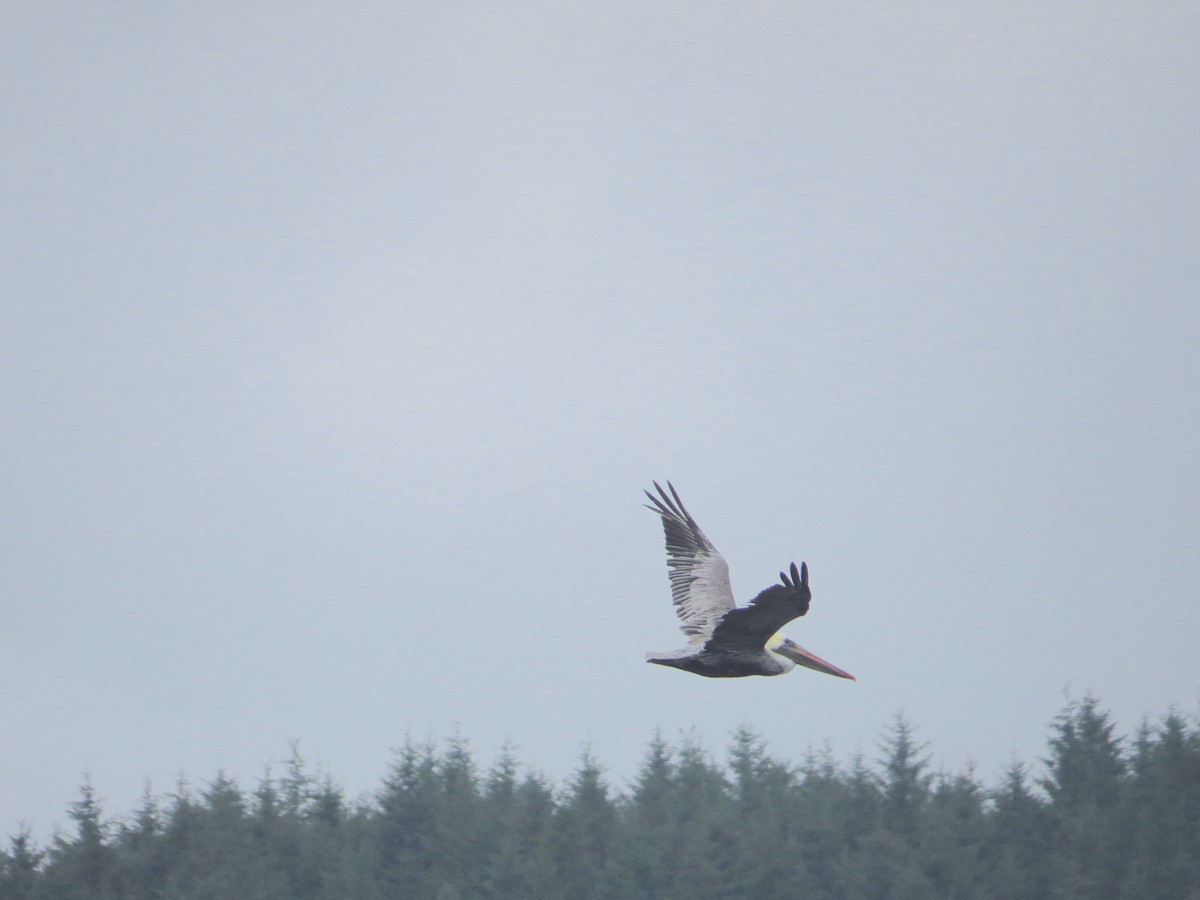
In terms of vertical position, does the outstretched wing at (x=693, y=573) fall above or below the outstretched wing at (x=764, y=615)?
above

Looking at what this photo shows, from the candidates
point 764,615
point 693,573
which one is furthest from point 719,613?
point 764,615

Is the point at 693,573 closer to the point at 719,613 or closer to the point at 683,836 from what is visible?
the point at 719,613

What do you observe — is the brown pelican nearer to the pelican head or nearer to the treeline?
the pelican head

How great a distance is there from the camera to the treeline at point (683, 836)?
1357 inches

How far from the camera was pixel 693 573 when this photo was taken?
48.3 feet

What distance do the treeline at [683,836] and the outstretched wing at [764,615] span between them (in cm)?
2209

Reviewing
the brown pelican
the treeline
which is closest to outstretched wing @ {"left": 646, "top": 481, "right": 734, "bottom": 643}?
the brown pelican

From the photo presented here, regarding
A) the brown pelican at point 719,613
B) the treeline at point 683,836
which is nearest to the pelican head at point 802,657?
the brown pelican at point 719,613

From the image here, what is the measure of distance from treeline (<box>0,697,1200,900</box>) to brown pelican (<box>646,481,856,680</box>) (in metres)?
20.5

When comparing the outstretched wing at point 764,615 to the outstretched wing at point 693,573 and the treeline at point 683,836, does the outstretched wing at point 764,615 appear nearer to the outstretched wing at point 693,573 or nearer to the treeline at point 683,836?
the outstretched wing at point 693,573

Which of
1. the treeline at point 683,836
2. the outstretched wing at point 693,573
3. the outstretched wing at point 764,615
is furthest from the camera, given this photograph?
the treeline at point 683,836

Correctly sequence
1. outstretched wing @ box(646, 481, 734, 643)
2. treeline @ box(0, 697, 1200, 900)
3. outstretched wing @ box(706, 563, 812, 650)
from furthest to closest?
1. treeline @ box(0, 697, 1200, 900)
2. outstretched wing @ box(646, 481, 734, 643)
3. outstretched wing @ box(706, 563, 812, 650)

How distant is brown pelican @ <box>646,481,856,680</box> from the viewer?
11742 millimetres

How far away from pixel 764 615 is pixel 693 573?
2.70 m
